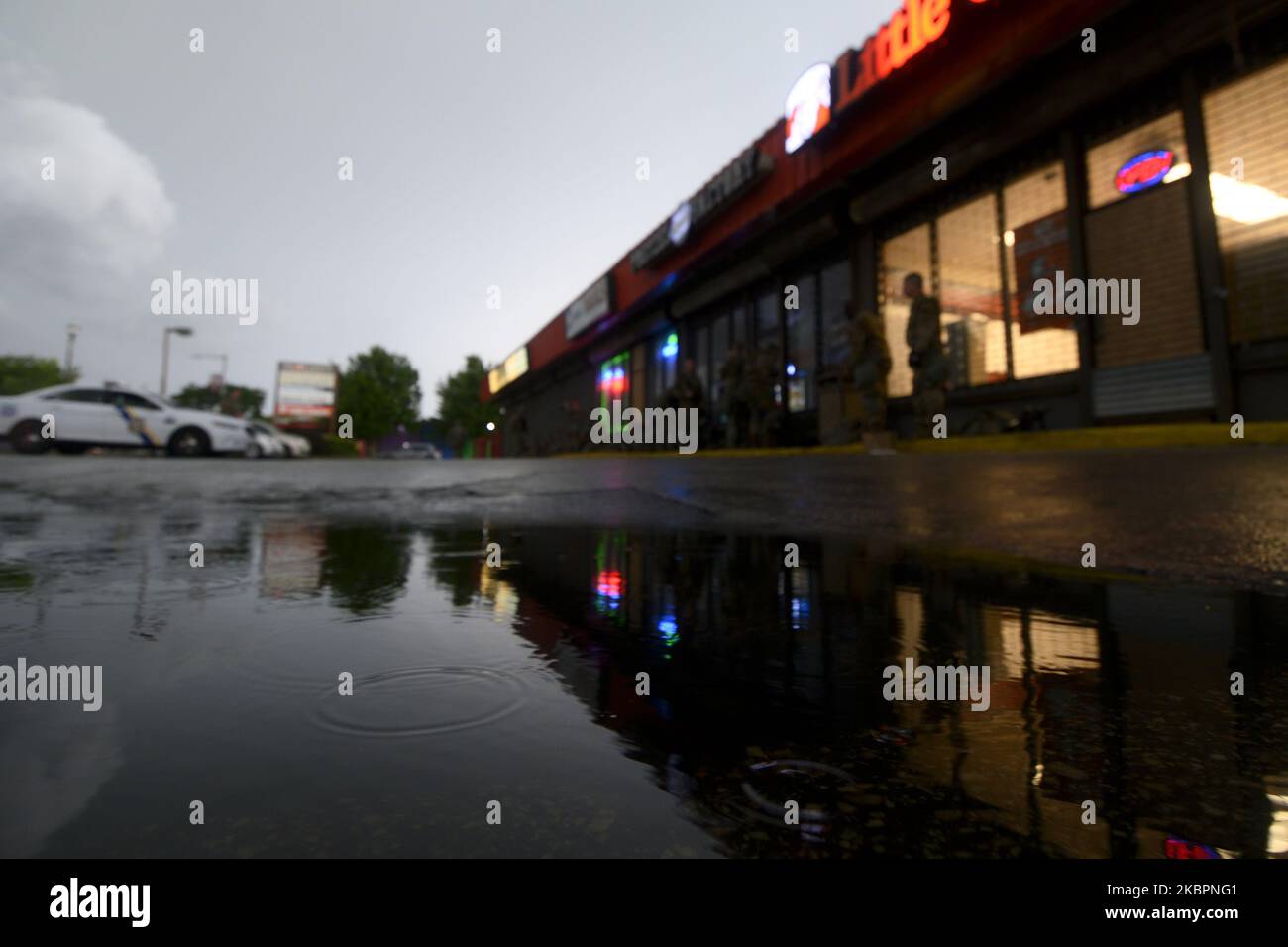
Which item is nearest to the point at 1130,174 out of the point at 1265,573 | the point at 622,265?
the point at 1265,573

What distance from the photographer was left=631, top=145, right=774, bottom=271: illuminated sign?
12.4 meters

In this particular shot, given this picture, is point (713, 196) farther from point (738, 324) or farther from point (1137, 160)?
point (1137, 160)

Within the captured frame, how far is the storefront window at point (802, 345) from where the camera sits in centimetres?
1327

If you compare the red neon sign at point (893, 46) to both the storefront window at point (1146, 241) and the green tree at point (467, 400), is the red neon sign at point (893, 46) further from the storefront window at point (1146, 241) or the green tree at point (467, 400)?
the green tree at point (467, 400)

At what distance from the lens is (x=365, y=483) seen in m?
6.52

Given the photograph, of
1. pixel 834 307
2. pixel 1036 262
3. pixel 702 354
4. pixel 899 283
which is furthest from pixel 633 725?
pixel 702 354

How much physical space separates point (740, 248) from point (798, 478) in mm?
10821

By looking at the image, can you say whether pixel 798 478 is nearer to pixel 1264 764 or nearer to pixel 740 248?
pixel 1264 764

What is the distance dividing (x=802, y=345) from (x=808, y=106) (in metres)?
4.57

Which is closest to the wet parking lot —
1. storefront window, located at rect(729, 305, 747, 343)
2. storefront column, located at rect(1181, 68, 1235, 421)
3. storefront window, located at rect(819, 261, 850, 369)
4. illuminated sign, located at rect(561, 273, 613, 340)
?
storefront column, located at rect(1181, 68, 1235, 421)

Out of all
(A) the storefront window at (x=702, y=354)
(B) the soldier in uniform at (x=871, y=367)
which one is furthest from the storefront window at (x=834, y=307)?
(A) the storefront window at (x=702, y=354)

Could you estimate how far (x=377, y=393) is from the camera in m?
53.3

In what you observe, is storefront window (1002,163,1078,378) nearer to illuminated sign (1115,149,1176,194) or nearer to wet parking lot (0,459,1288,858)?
illuminated sign (1115,149,1176,194)

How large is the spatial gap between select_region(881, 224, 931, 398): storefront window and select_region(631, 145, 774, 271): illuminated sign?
2974 millimetres
